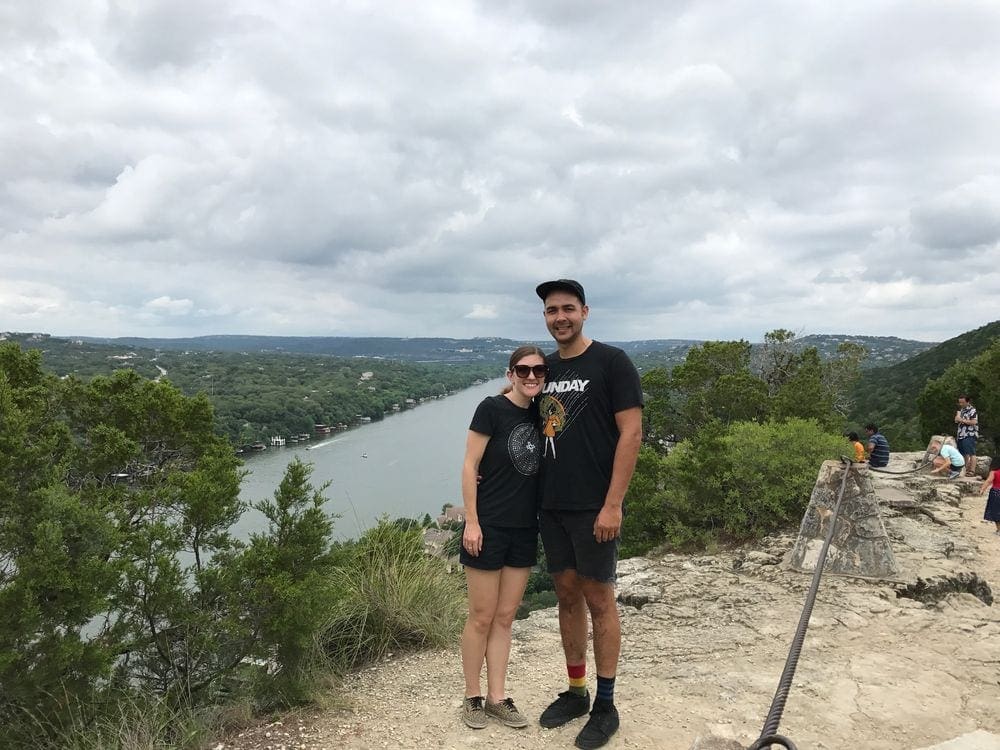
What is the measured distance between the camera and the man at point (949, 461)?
852cm

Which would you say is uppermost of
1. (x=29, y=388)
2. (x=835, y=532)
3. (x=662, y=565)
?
(x=29, y=388)

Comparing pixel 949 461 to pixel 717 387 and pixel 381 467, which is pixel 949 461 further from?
pixel 381 467

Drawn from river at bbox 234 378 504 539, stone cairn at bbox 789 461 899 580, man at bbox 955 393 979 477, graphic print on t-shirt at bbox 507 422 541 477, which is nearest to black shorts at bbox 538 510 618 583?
graphic print on t-shirt at bbox 507 422 541 477

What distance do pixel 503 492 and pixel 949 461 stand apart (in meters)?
8.66

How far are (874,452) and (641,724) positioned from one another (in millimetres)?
7149

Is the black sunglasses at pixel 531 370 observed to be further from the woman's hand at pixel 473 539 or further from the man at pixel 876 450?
the man at pixel 876 450

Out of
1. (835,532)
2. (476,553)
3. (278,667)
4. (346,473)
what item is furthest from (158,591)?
(346,473)

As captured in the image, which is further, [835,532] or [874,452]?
[874,452]

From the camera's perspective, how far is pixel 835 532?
458 cm

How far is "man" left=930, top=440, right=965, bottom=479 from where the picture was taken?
8.52m

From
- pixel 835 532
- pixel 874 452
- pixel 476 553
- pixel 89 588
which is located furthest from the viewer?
pixel 874 452

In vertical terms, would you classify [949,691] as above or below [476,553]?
below

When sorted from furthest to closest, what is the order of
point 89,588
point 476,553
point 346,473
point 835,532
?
point 346,473 → point 835,532 → point 89,588 → point 476,553

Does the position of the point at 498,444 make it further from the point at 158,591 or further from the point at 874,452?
the point at 874,452
